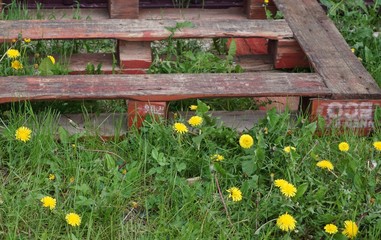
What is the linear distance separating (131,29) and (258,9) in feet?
3.20

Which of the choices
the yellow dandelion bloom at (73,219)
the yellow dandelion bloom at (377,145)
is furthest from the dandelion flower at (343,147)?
the yellow dandelion bloom at (73,219)

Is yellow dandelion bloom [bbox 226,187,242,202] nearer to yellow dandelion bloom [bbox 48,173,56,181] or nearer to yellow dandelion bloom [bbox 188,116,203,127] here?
yellow dandelion bloom [bbox 188,116,203,127]

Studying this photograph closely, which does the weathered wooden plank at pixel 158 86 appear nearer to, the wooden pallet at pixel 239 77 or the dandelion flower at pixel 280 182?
the wooden pallet at pixel 239 77

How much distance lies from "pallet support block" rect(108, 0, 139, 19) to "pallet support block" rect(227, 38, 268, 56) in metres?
0.57

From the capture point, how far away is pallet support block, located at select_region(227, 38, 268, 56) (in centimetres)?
456

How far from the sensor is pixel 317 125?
3436 millimetres

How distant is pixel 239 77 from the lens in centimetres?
353

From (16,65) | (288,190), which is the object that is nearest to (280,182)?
(288,190)

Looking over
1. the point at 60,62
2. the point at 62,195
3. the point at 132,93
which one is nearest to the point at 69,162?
the point at 62,195

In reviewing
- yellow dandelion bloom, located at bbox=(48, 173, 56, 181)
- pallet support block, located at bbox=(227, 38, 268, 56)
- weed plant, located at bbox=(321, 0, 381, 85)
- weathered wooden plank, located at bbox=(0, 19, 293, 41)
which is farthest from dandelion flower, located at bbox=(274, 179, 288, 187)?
pallet support block, located at bbox=(227, 38, 268, 56)

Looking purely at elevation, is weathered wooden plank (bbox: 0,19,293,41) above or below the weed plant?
above

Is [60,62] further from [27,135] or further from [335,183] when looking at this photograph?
[335,183]

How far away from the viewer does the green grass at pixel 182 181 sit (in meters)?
2.86

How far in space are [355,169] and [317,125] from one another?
1.43 feet
